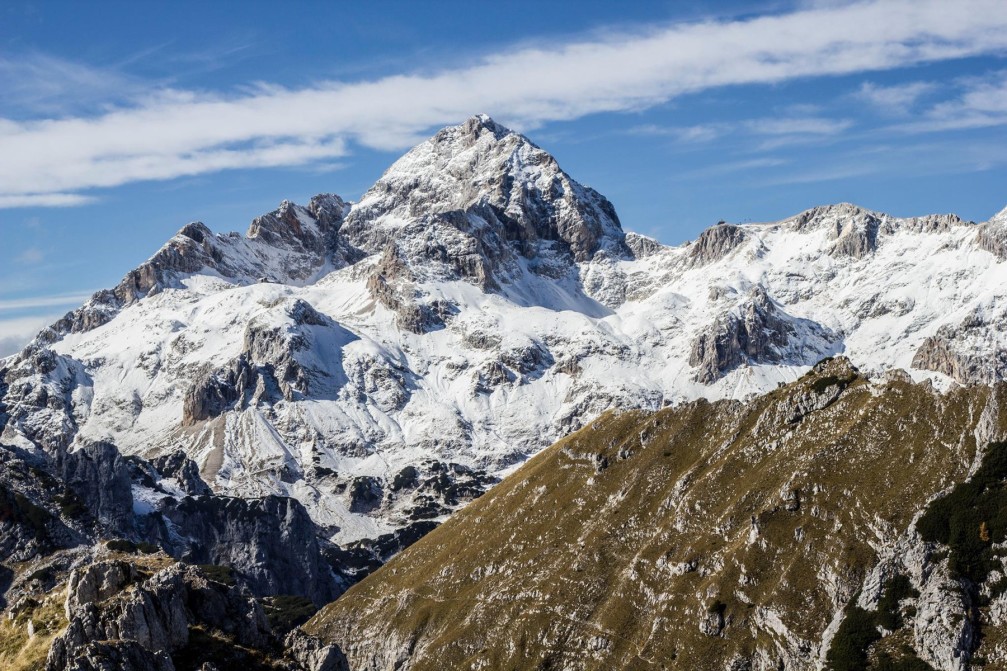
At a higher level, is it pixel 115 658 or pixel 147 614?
pixel 147 614

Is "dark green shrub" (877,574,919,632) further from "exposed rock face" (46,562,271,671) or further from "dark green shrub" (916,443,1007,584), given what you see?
"exposed rock face" (46,562,271,671)

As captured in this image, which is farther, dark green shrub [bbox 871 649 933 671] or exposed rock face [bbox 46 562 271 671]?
dark green shrub [bbox 871 649 933 671]

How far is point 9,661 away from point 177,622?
14479mm

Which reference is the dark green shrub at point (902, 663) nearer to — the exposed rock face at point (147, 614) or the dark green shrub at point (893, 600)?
the dark green shrub at point (893, 600)

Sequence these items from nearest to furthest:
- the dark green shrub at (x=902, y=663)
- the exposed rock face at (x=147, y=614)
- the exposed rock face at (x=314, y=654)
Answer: the exposed rock face at (x=147, y=614)
the exposed rock face at (x=314, y=654)
the dark green shrub at (x=902, y=663)

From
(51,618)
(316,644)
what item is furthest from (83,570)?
(316,644)

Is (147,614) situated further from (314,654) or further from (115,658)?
(314,654)

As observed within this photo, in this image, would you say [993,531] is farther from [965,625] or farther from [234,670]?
[234,670]

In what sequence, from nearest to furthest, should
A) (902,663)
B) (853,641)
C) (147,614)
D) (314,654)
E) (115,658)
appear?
(115,658)
(147,614)
(314,654)
(902,663)
(853,641)

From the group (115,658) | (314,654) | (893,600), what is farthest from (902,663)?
(115,658)

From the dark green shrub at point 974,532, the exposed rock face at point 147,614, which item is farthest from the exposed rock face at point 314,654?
the dark green shrub at point 974,532

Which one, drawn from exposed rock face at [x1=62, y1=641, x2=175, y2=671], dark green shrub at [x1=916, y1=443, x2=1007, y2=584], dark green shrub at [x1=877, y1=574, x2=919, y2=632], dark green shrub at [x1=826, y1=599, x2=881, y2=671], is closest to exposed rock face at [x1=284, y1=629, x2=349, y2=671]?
exposed rock face at [x1=62, y1=641, x2=175, y2=671]

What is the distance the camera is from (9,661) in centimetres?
11481

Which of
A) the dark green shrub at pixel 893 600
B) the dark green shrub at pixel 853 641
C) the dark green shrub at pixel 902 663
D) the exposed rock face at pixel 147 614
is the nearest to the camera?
the exposed rock face at pixel 147 614
